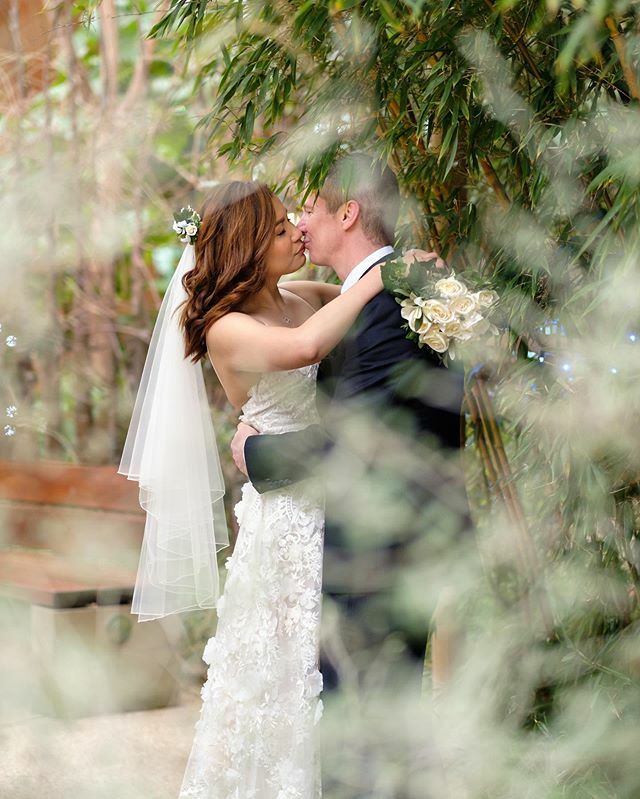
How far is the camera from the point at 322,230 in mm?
2457

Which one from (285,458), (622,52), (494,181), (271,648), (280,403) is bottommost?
(271,648)

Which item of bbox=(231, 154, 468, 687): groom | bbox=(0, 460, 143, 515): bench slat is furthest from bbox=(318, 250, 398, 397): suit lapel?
bbox=(0, 460, 143, 515): bench slat

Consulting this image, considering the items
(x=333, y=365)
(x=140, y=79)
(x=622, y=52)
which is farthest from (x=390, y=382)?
(x=140, y=79)

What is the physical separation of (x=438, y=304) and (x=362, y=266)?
334 mm

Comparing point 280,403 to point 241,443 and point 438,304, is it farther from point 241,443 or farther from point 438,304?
point 438,304

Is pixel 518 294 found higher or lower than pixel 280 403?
higher

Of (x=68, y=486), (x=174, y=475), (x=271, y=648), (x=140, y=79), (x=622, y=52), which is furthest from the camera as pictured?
(x=140, y=79)

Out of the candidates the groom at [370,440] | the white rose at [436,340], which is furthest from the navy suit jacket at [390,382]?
the white rose at [436,340]

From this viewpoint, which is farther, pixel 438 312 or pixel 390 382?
pixel 390 382

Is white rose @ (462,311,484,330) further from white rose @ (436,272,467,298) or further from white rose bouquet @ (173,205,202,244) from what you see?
white rose bouquet @ (173,205,202,244)

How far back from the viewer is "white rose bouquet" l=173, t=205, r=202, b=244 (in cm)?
261

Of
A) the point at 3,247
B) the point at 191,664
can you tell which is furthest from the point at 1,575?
the point at 3,247

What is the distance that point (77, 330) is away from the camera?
15.9 ft

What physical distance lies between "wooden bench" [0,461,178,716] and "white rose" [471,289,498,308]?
5.82ft
